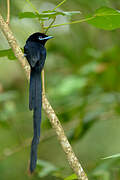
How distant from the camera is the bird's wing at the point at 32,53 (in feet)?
5.18

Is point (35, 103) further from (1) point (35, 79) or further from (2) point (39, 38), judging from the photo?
(2) point (39, 38)

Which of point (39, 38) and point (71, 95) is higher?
point (39, 38)

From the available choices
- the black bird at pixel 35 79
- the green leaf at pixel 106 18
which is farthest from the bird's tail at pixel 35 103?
the green leaf at pixel 106 18

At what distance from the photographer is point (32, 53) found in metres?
1.60

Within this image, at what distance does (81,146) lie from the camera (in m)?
4.29

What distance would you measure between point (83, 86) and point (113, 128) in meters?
1.87

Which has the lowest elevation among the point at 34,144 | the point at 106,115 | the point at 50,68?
the point at 50,68

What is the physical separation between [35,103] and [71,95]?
1575 millimetres

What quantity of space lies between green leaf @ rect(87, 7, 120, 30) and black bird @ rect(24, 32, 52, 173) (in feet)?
1.13

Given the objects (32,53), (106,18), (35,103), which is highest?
(106,18)

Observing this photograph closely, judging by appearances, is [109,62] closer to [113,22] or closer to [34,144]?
[113,22]

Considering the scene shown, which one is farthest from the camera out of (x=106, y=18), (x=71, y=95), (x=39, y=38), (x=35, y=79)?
(x=71, y=95)

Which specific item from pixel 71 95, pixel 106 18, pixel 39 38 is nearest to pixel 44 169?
pixel 39 38

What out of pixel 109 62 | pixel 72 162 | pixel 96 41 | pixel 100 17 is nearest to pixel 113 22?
pixel 100 17
